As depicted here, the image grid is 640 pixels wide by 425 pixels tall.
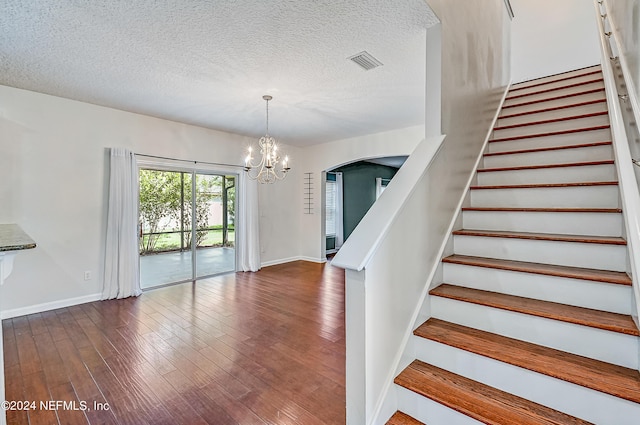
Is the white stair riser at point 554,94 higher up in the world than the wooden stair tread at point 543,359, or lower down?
higher up

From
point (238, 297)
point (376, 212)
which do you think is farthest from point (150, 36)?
point (238, 297)

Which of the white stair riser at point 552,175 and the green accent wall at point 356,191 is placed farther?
the green accent wall at point 356,191

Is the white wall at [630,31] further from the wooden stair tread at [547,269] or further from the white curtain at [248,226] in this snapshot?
the white curtain at [248,226]

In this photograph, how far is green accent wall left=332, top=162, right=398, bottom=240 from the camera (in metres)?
8.62

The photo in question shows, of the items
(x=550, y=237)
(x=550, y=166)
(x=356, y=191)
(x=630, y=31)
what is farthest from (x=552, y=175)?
(x=356, y=191)

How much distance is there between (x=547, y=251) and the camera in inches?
73.2

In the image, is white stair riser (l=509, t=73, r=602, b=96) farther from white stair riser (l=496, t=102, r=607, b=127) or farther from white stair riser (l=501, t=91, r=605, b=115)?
white stair riser (l=496, t=102, r=607, b=127)

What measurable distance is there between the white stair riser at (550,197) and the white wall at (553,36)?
4.23 m

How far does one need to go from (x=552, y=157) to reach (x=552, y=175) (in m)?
0.27

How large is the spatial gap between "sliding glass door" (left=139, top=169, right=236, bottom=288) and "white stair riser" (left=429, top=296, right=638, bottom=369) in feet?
14.8

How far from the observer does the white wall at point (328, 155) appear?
5.48 meters

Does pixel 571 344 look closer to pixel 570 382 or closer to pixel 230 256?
pixel 570 382

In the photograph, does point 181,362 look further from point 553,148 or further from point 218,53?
point 553,148

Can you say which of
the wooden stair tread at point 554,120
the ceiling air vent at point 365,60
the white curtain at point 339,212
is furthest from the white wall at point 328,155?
the ceiling air vent at point 365,60
